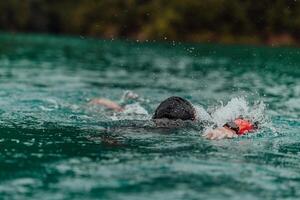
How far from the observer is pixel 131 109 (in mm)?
26562

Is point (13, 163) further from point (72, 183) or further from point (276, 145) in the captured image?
point (276, 145)

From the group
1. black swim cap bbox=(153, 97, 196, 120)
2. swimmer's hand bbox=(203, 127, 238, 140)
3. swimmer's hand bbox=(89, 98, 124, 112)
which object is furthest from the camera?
swimmer's hand bbox=(89, 98, 124, 112)

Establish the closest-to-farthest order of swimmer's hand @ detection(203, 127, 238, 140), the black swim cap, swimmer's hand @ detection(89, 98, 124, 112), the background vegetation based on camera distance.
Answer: swimmer's hand @ detection(203, 127, 238, 140) → the black swim cap → swimmer's hand @ detection(89, 98, 124, 112) → the background vegetation

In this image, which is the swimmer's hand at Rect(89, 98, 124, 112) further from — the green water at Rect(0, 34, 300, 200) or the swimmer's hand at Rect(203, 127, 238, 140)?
the swimmer's hand at Rect(203, 127, 238, 140)

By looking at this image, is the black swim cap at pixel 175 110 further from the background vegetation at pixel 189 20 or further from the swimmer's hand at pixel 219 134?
the background vegetation at pixel 189 20

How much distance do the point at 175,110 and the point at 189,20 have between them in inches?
4276

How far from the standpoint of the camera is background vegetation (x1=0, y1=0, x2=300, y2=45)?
115950 mm

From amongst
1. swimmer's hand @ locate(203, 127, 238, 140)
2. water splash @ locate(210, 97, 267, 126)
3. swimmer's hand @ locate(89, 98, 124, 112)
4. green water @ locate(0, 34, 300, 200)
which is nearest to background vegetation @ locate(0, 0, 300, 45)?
green water @ locate(0, 34, 300, 200)

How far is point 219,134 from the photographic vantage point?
1919 cm

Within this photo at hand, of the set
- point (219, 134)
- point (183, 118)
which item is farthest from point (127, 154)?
point (183, 118)

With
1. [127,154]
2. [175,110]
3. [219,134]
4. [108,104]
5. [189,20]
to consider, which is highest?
[189,20]

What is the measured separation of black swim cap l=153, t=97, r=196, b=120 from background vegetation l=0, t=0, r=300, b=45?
90143mm

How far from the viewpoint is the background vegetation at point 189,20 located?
116 m

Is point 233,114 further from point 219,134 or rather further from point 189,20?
point 189,20
